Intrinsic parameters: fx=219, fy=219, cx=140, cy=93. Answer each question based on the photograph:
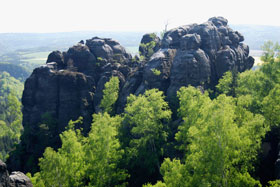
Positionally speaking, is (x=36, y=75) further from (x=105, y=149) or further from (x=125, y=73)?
(x=105, y=149)

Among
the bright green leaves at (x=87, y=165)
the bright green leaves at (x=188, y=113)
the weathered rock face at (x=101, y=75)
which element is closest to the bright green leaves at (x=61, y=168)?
the bright green leaves at (x=87, y=165)

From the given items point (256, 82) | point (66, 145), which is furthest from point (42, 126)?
point (256, 82)

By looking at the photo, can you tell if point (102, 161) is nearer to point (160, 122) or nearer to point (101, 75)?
point (160, 122)

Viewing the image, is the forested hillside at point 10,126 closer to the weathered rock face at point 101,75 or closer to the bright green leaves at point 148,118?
the weathered rock face at point 101,75

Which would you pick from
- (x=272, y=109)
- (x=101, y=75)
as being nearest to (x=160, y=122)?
(x=272, y=109)

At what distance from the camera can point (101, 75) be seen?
77.0 metres

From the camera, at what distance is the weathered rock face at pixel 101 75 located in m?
62.8

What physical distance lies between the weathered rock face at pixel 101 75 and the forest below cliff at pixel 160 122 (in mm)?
339

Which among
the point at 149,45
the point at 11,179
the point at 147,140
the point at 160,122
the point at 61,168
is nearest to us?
the point at 11,179

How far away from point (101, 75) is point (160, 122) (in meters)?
37.9

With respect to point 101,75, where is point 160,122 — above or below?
below

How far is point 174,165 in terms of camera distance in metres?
30.0

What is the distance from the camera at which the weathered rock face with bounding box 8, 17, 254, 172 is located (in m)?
62.8

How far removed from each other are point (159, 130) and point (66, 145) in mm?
18035
